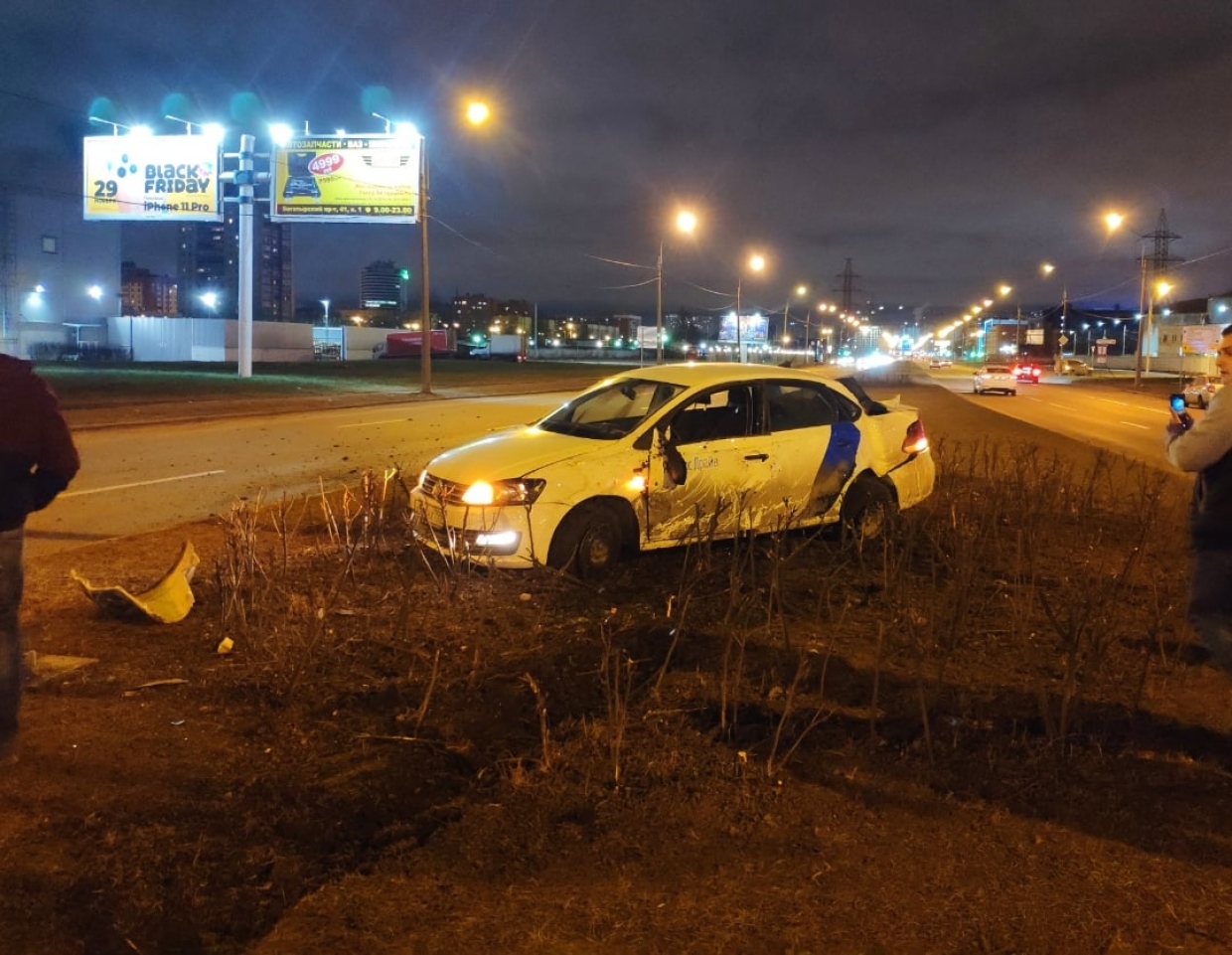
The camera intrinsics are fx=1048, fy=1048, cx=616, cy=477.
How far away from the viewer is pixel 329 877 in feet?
10.8

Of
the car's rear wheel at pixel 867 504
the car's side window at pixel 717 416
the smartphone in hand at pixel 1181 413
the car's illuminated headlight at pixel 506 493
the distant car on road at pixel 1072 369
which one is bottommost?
the car's rear wheel at pixel 867 504

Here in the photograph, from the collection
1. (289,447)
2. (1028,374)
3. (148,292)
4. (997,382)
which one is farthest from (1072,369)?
(148,292)

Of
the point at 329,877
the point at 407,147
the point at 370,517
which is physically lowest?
the point at 329,877

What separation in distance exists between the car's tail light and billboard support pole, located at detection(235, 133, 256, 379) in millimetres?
35613

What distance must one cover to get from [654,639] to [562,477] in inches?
60.1

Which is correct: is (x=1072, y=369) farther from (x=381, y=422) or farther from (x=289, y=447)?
(x=289, y=447)

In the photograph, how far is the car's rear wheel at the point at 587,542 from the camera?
6.86 metres

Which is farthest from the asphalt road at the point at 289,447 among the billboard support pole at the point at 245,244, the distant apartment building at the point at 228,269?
the distant apartment building at the point at 228,269

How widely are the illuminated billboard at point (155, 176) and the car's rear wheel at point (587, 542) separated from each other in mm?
38944

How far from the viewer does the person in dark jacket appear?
12.2ft

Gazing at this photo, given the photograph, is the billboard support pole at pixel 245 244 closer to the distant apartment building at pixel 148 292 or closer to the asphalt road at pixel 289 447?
the asphalt road at pixel 289 447

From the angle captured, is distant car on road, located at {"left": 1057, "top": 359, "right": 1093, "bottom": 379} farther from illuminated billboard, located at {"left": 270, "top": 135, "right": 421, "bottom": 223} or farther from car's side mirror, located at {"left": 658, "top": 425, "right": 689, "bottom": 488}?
car's side mirror, located at {"left": 658, "top": 425, "right": 689, "bottom": 488}

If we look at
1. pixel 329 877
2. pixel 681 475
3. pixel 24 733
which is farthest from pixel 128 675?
pixel 681 475

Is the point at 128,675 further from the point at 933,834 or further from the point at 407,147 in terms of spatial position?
the point at 407,147
